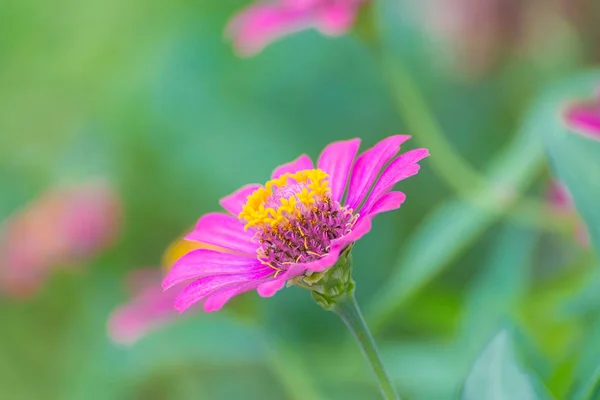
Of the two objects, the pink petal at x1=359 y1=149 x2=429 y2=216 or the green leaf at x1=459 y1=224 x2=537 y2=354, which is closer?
the pink petal at x1=359 y1=149 x2=429 y2=216

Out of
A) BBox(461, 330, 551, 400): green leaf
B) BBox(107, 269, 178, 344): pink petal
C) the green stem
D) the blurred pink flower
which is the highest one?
the blurred pink flower

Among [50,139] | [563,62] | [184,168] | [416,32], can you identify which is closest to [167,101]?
[184,168]

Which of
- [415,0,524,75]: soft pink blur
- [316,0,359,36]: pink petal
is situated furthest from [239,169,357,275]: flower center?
[415,0,524,75]: soft pink blur

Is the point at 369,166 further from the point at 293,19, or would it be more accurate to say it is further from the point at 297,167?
the point at 293,19

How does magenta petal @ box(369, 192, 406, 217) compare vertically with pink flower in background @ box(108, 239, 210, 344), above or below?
below

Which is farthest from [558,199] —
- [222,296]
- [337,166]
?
[222,296]

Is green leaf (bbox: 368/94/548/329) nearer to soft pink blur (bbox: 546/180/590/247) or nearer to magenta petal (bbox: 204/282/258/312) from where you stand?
soft pink blur (bbox: 546/180/590/247)

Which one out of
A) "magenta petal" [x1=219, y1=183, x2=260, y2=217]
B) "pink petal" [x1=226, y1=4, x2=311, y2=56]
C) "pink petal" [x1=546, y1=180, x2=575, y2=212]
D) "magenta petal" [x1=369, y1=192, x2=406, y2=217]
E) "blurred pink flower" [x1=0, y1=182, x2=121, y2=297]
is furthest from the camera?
"blurred pink flower" [x1=0, y1=182, x2=121, y2=297]
